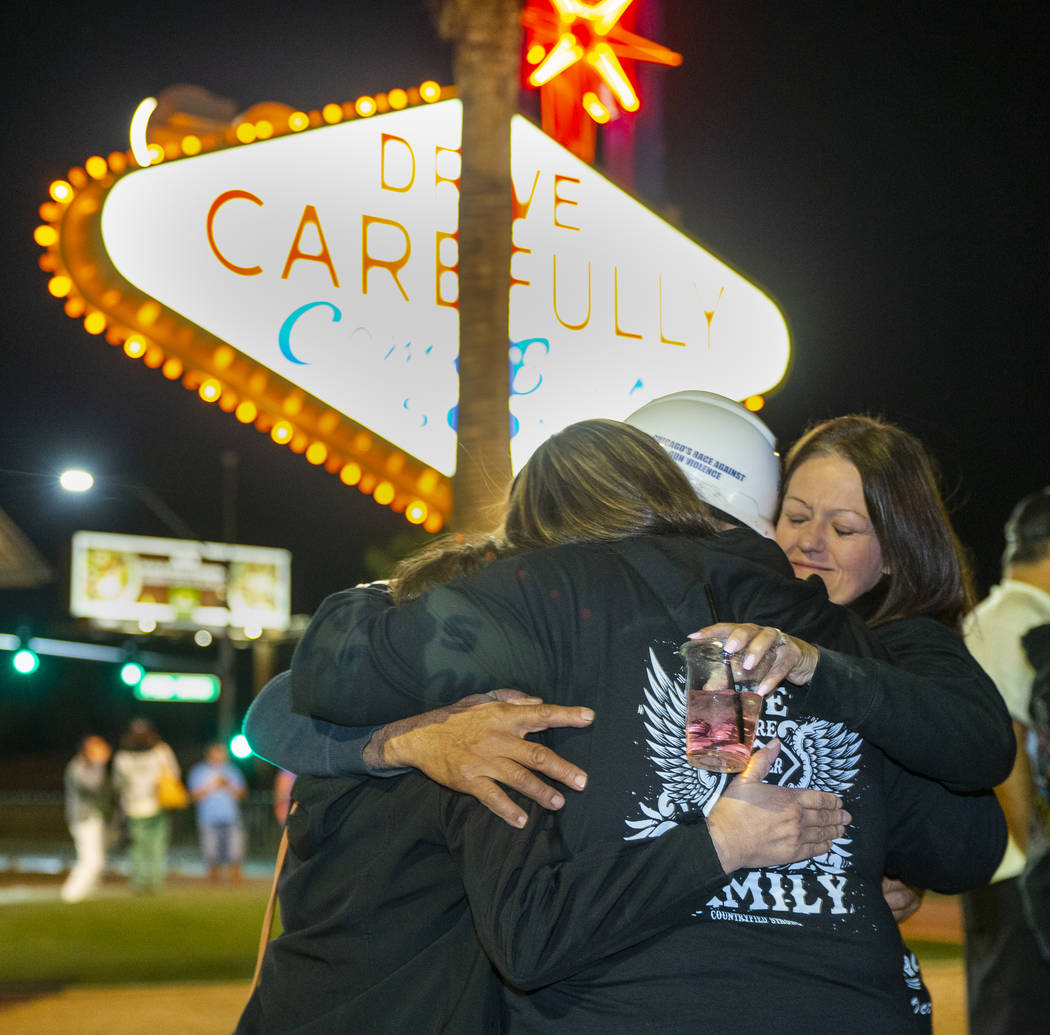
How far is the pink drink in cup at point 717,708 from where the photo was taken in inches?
85.3

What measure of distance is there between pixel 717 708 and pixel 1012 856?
2.64m

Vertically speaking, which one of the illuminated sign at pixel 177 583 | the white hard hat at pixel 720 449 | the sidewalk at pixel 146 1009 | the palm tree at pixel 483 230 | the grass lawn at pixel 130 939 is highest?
the illuminated sign at pixel 177 583

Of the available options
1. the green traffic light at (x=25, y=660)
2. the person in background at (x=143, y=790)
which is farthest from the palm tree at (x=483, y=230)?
the green traffic light at (x=25, y=660)

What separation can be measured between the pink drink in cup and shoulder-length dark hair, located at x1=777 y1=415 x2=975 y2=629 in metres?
0.99

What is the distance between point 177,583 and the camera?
4000 centimetres

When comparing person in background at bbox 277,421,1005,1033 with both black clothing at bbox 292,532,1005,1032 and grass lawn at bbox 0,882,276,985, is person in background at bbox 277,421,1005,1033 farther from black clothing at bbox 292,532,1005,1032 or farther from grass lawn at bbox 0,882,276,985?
grass lawn at bbox 0,882,276,985

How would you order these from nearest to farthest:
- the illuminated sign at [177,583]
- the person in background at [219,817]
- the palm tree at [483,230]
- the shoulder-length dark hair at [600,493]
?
the shoulder-length dark hair at [600,493] → the palm tree at [483,230] → the person in background at [219,817] → the illuminated sign at [177,583]

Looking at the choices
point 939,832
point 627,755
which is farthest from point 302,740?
point 939,832

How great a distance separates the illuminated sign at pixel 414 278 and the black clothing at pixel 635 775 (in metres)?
4.15

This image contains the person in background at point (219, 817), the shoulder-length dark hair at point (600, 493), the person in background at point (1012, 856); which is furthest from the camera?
the person in background at point (219, 817)

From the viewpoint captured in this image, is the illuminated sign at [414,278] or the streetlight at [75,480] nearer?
the illuminated sign at [414,278]

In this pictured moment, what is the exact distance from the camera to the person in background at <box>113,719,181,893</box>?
16.7m

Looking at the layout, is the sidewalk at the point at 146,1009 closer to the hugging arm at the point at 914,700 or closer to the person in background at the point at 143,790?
the hugging arm at the point at 914,700

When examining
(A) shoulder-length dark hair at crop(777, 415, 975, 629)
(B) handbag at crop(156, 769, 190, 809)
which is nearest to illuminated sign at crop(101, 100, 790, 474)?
(A) shoulder-length dark hair at crop(777, 415, 975, 629)
